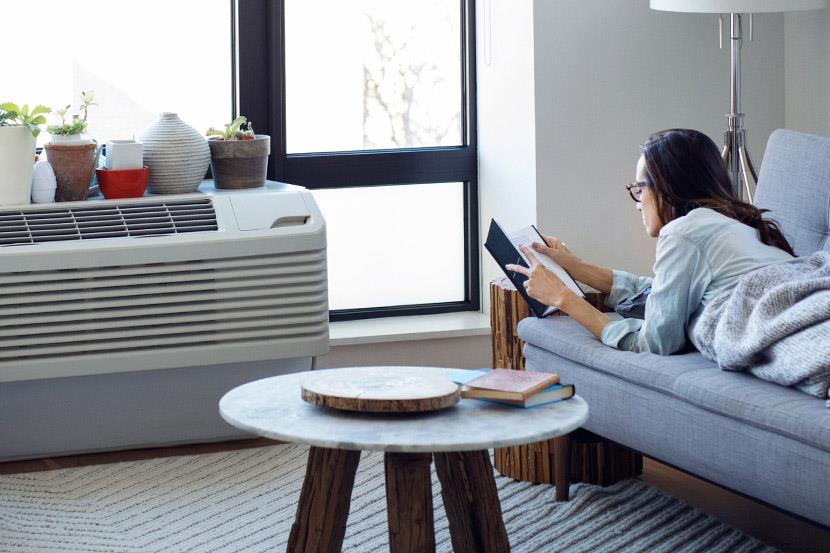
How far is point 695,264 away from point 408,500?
0.82 m

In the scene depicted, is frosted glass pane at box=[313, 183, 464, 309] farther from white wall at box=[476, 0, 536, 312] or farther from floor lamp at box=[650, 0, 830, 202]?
floor lamp at box=[650, 0, 830, 202]

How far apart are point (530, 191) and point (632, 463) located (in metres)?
0.94

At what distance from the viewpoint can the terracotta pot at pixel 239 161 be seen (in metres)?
3.15

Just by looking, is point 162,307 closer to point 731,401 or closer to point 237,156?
point 237,156

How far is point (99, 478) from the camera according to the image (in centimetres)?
285

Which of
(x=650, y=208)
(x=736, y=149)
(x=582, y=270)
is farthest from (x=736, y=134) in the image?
(x=650, y=208)

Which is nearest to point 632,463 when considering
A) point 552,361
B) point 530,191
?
point 552,361

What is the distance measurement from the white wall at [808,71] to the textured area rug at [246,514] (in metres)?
1.37

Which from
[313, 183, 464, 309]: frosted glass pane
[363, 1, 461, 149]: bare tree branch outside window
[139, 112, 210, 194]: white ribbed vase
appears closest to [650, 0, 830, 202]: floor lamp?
[363, 1, 461, 149]: bare tree branch outside window

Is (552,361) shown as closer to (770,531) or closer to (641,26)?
(770,531)

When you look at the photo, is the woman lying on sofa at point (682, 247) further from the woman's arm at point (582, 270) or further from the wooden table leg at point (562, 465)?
the wooden table leg at point (562, 465)

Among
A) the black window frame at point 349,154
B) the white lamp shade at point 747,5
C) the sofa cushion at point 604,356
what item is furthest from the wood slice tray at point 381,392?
the black window frame at point 349,154

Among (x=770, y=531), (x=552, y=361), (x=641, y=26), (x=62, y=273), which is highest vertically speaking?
(x=641, y=26)

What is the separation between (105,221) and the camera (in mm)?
2877
